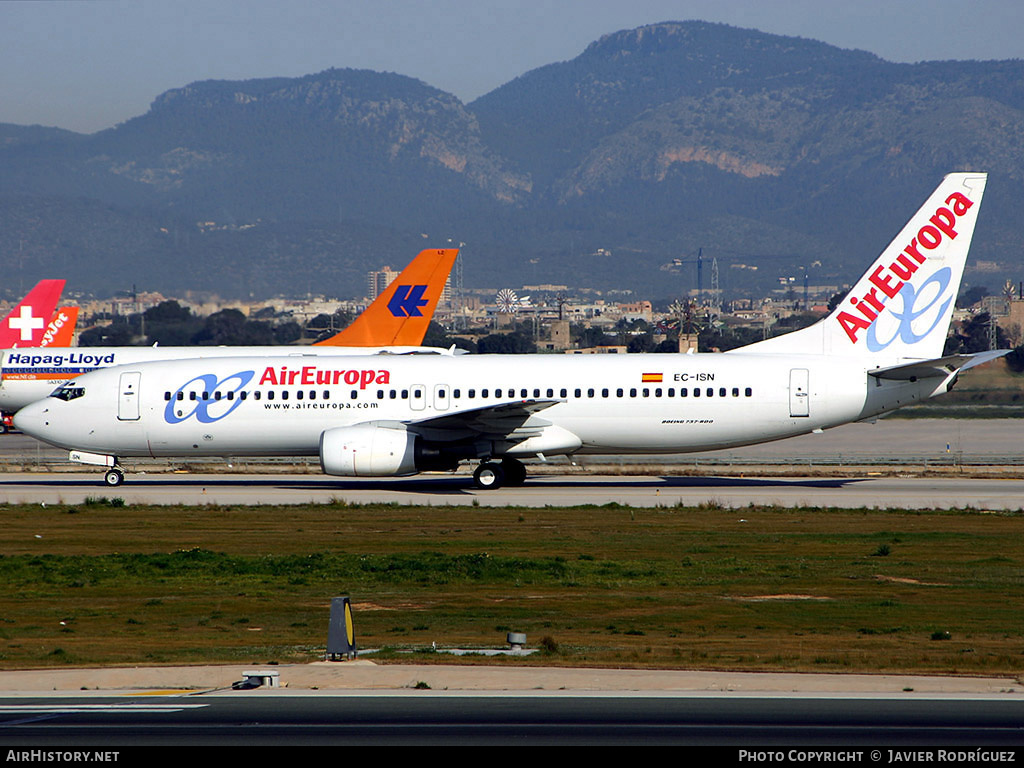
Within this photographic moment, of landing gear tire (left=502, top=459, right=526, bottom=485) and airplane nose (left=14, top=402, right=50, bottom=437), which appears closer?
airplane nose (left=14, top=402, right=50, bottom=437)

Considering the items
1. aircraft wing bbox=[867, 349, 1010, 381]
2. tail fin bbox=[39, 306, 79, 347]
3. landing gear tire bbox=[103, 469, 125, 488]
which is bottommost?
landing gear tire bbox=[103, 469, 125, 488]

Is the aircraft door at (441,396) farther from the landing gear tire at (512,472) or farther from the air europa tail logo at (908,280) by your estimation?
the air europa tail logo at (908,280)

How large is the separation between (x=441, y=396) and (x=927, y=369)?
14705 millimetres

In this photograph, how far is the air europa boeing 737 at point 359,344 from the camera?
54.0 meters

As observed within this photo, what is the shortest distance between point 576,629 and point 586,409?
63.2ft

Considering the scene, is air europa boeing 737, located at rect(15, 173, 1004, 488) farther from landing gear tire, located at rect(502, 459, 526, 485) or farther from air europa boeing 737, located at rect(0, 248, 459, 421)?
air europa boeing 737, located at rect(0, 248, 459, 421)

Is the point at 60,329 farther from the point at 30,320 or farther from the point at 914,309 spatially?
the point at 914,309

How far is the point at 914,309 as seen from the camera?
1481 inches

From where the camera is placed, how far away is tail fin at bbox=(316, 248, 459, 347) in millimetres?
57094

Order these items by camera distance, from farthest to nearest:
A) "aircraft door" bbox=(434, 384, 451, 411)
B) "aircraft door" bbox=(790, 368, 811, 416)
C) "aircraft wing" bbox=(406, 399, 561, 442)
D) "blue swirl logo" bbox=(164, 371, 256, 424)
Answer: "blue swirl logo" bbox=(164, 371, 256, 424) → "aircraft door" bbox=(434, 384, 451, 411) → "aircraft door" bbox=(790, 368, 811, 416) → "aircraft wing" bbox=(406, 399, 561, 442)

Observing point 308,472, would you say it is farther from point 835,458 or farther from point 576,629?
point 576,629

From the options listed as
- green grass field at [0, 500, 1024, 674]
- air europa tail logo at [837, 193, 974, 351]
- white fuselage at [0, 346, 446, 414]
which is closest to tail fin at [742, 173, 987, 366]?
air europa tail logo at [837, 193, 974, 351]

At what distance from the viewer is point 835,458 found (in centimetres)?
5162

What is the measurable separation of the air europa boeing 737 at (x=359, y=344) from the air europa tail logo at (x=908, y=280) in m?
21.0
